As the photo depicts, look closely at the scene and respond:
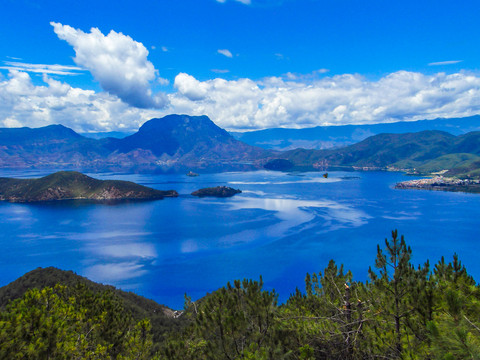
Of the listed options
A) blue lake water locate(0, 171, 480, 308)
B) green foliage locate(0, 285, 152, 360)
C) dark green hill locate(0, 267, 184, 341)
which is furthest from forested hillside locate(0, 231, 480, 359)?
blue lake water locate(0, 171, 480, 308)

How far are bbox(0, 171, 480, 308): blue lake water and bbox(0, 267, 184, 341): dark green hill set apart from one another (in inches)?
481

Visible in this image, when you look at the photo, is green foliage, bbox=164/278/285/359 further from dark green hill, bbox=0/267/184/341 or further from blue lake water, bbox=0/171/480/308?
blue lake water, bbox=0/171/480/308

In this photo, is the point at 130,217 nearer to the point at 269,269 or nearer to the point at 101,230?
the point at 101,230

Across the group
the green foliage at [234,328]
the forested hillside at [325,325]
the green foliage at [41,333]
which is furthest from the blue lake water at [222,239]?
the green foliage at [41,333]

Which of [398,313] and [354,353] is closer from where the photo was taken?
[398,313]

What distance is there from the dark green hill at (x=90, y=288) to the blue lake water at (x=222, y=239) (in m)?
12.2

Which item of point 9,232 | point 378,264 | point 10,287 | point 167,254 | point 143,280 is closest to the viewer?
point 378,264

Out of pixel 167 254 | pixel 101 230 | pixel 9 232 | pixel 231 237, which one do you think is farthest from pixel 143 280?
Answer: pixel 9 232

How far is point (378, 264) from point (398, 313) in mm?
1898

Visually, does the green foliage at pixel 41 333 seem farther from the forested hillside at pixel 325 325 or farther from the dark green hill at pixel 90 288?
the dark green hill at pixel 90 288

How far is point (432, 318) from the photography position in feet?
34.7

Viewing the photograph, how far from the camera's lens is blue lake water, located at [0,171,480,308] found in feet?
276

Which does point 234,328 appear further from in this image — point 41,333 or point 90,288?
point 90,288

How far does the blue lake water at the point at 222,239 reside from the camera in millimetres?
84250
